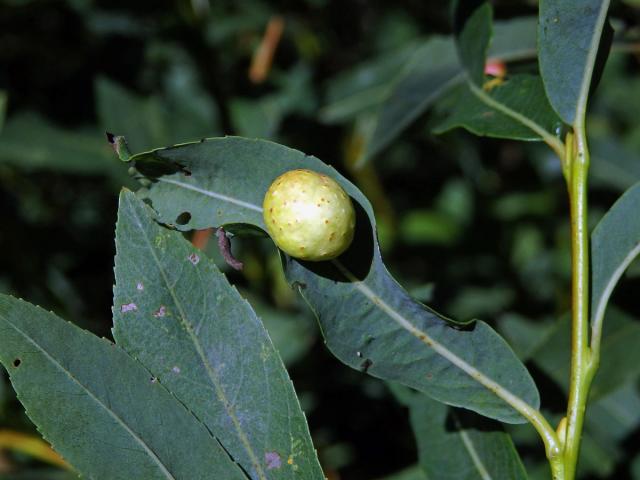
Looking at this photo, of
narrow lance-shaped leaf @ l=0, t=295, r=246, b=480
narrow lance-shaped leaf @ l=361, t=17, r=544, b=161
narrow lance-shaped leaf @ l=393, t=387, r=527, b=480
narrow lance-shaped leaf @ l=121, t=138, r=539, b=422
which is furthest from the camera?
narrow lance-shaped leaf @ l=361, t=17, r=544, b=161

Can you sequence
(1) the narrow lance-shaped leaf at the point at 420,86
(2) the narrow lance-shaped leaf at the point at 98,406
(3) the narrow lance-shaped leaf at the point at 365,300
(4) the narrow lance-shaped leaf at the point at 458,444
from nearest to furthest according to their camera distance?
1. (2) the narrow lance-shaped leaf at the point at 98,406
2. (3) the narrow lance-shaped leaf at the point at 365,300
3. (4) the narrow lance-shaped leaf at the point at 458,444
4. (1) the narrow lance-shaped leaf at the point at 420,86

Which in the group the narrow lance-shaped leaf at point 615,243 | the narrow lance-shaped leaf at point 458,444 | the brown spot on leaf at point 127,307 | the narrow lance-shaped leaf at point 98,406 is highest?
the narrow lance-shaped leaf at point 615,243

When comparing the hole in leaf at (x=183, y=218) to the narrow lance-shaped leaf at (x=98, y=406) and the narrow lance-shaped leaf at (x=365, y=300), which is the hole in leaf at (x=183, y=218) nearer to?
the narrow lance-shaped leaf at (x=365, y=300)

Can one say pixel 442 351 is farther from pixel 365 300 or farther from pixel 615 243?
pixel 615 243

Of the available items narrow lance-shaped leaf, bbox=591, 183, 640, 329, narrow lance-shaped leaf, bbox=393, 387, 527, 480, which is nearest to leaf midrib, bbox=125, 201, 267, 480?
narrow lance-shaped leaf, bbox=393, 387, 527, 480

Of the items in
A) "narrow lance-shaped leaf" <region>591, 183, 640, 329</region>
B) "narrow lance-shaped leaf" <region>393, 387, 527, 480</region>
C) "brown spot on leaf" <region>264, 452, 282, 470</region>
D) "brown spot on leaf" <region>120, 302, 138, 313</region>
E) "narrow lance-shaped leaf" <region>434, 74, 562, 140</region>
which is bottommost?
"narrow lance-shaped leaf" <region>393, 387, 527, 480</region>

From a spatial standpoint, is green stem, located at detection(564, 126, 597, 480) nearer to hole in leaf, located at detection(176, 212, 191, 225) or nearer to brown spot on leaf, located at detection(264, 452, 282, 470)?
brown spot on leaf, located at detection(264, 452, 282, 470)

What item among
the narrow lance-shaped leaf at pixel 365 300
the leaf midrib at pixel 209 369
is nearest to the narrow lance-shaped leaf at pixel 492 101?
the narrow lance-shaped leaf at pixel 365 300
